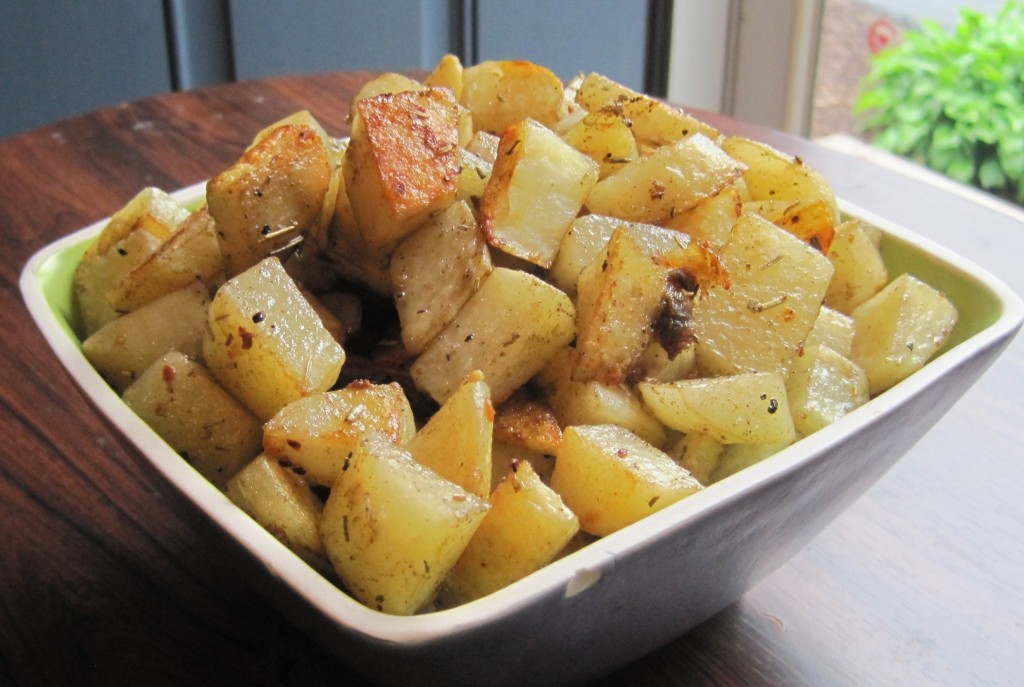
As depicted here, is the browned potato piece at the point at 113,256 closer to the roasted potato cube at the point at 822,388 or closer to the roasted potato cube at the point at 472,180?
the roasted potato cube at the point at 472,180

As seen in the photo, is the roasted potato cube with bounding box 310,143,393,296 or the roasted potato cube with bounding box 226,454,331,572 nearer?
the roasted potato cube with bounding box 226,454,331,572

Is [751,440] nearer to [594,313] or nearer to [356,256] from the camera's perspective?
[594,313]

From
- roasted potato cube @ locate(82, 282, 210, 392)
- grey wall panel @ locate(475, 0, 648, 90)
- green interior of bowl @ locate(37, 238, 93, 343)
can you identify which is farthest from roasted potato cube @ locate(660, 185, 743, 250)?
grey wall panel @ locate(475, 0, 648, 90)

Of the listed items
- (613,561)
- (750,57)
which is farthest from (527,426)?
(750,57)

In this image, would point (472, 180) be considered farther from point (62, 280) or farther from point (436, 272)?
point (62, 280)

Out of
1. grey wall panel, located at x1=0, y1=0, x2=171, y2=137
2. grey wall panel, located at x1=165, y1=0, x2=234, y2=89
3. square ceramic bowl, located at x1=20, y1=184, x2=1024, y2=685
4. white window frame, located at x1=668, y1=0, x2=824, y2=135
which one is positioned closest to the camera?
square ceramic bowl, located at x1=20, y1=184, x2=1024, y2=685

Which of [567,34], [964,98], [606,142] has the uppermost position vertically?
[606,142]

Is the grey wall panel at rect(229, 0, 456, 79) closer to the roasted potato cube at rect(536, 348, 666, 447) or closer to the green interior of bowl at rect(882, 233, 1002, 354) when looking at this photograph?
the green interior of bowl at rect(882, 233, 1002, 354)
